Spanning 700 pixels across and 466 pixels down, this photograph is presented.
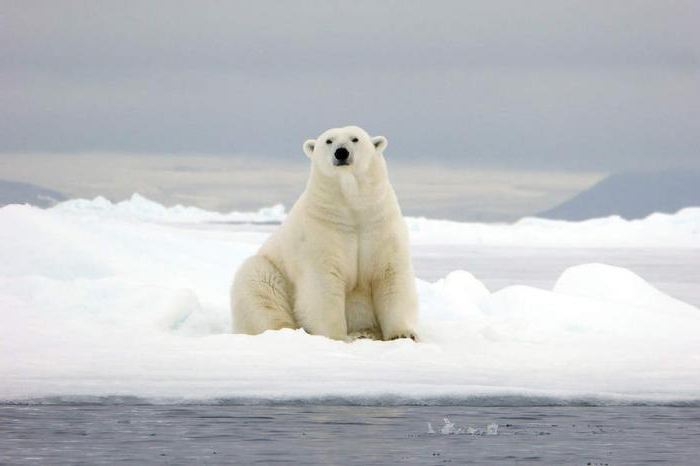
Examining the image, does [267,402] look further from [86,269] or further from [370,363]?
[86,269]

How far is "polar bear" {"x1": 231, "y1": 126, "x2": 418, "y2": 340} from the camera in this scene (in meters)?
7.75

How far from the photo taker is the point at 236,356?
715 centimetres

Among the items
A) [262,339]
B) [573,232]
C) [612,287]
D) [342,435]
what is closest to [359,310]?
[262,339]

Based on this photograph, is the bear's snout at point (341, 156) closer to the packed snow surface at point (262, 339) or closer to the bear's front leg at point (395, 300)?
the bear's front leg at point (395, 300)

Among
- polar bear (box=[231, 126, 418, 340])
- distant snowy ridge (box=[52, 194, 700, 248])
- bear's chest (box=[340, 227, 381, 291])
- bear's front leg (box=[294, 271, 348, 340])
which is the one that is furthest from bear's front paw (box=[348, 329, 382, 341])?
distant snowy ridge (box=[52, 194, 700, 248])

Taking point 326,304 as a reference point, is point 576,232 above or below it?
above

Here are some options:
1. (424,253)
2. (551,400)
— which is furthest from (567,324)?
(424,253)

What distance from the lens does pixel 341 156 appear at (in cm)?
772

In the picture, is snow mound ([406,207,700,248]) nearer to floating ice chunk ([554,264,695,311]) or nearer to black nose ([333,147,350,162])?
floating ice chunk ([554,264,695,311])

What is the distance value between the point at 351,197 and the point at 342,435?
2.90 metres

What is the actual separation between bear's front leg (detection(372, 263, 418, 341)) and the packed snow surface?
0.74 feet

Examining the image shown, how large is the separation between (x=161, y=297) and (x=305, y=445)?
446 centimetres

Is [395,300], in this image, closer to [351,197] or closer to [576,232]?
[351,197]

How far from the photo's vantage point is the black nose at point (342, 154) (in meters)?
7.71
